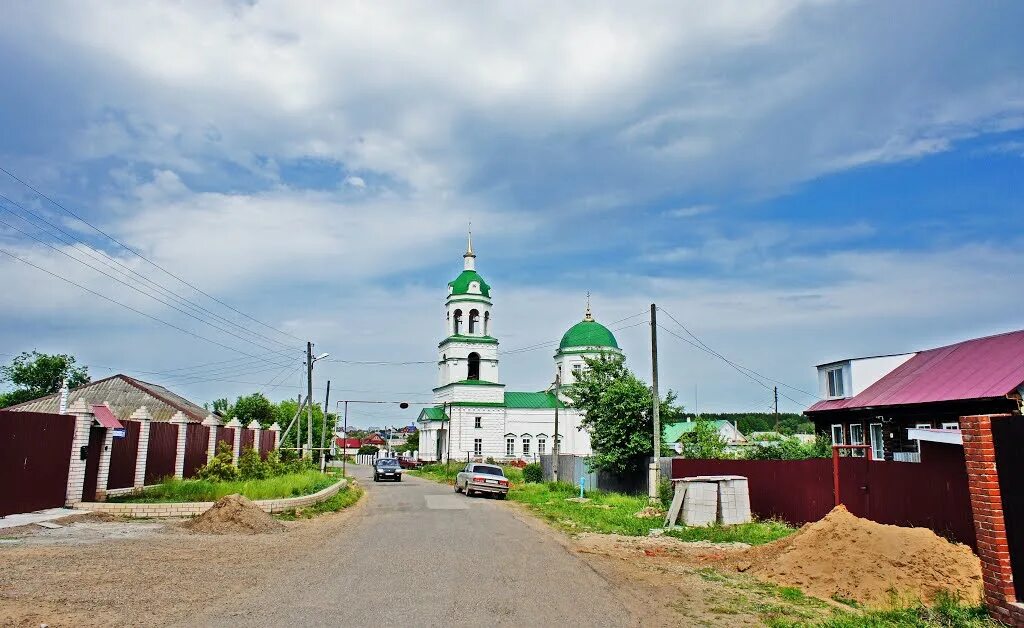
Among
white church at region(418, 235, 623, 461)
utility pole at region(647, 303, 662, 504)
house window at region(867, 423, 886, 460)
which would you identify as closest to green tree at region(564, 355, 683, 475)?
utility pole at region(647, 303, 662, 504)

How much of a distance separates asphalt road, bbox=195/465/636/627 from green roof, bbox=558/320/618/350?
52743 mm

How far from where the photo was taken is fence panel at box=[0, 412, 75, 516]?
1475 centimetres

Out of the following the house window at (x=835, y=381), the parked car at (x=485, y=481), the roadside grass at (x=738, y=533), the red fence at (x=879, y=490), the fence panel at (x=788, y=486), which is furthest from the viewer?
the parked car at (x=485, y=481)

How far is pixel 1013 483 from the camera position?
7586 mm

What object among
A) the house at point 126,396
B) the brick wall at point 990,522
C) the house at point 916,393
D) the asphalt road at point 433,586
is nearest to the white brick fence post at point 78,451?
the asphalt road at point 433,586

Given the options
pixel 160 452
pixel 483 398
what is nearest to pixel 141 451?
pixel 160 452

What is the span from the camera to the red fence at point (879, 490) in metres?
11.6

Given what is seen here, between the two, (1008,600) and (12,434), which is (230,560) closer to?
(12,434)

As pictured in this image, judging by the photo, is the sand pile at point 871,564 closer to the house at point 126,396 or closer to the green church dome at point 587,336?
the house at point 126,396

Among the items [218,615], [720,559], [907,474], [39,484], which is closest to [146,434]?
[39,484]

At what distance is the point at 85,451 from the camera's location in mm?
17344

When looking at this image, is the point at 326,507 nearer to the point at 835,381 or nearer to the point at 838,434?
the point at 838,434

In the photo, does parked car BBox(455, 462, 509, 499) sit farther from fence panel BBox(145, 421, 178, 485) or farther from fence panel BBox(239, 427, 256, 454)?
fence panel BBox(145, 421, 178, 485)

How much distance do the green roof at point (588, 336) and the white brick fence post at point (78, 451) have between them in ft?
179
